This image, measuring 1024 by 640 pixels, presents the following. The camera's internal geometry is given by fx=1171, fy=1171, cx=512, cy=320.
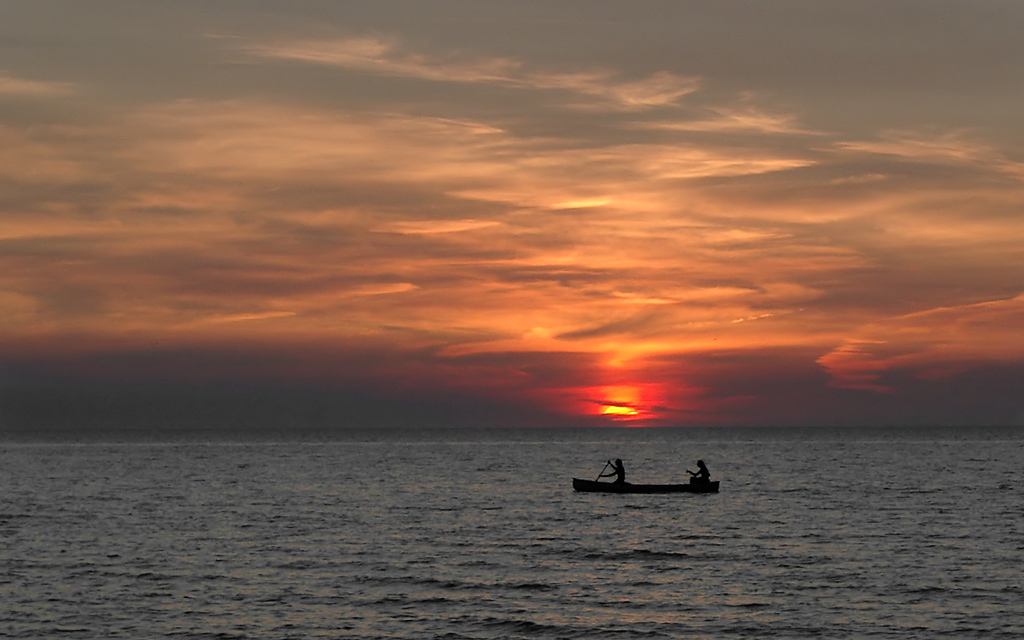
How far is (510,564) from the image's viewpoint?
51344 millimetres

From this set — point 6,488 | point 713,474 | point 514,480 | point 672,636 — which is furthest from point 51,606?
point 713,474

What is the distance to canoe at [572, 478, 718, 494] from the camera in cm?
9031

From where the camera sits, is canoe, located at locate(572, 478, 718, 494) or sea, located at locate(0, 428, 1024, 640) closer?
sea, located at locate(0, 428, 1024, 640)

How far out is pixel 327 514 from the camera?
247 feet

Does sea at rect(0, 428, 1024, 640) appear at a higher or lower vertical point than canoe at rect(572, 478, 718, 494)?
lower

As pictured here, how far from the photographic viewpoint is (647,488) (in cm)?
9175

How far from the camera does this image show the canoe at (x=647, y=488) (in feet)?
296

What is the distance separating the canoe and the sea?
2.81 feet

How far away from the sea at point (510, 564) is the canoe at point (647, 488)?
857 millimetres

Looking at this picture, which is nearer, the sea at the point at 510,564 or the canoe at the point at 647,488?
the sea at the point at 510,564

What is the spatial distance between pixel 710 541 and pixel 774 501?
94.1ft

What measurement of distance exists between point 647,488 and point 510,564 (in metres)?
41.9

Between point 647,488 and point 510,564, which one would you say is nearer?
point 510,564

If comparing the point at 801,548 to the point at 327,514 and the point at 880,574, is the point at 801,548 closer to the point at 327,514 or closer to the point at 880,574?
the point at 880,574
